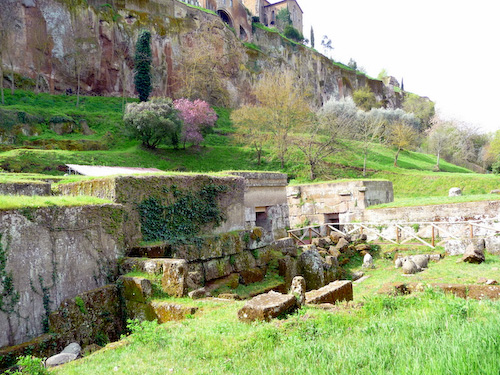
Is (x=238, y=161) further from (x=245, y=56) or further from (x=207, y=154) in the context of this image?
(x=245, y=56)

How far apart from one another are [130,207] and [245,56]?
50756mm

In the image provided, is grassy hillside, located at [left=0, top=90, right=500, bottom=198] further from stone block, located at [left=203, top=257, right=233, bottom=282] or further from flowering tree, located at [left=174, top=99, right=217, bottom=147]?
stone block, located at [left=203, top=257, right=233, bottom=282]

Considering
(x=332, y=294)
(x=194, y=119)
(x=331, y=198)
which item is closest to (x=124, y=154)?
(x=194, y=119)

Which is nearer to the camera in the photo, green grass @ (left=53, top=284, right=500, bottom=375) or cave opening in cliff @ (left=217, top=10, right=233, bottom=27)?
green grass @ (left=53, top=284, right=500, bottom=375)

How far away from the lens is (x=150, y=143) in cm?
3081

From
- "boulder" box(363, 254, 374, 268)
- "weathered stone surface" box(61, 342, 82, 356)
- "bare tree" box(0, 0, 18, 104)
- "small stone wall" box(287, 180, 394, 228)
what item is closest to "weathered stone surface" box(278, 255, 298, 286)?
"boulder" box(363, 254, 374, 268)

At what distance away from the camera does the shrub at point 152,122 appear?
94.3ft

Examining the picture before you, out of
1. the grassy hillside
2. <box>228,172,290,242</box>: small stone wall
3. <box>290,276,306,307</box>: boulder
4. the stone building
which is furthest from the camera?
the stone building

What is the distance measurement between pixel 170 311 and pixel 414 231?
12.2 meters

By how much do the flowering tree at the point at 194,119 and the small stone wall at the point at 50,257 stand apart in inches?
1004

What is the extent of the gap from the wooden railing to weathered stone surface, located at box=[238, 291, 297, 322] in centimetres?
998

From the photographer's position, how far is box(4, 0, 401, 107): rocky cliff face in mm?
35625

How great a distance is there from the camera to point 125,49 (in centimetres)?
4100

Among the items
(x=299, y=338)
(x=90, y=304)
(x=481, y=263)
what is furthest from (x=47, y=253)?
(x=481, y=263)
